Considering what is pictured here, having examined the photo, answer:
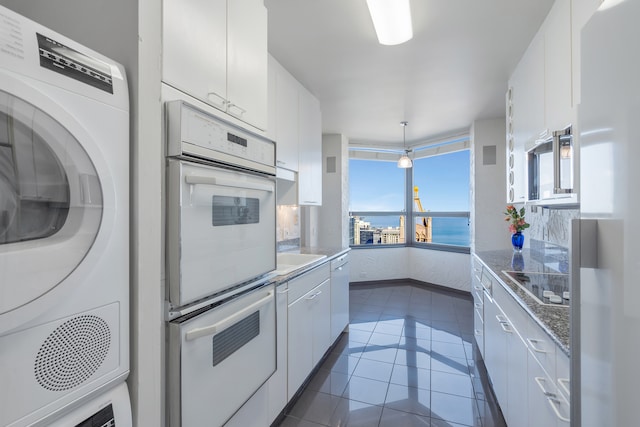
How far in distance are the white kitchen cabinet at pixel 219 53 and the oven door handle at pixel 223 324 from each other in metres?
0.89

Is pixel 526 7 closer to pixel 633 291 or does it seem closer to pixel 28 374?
pixel 633 291

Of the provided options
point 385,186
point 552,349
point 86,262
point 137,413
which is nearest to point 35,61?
point 86,262

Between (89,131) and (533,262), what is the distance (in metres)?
2.94

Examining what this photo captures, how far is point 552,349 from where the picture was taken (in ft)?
3.59

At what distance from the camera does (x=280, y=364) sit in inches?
74.0

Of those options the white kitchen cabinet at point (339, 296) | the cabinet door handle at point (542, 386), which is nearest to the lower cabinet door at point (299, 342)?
the white kitchen cabinet at point (339, 296)

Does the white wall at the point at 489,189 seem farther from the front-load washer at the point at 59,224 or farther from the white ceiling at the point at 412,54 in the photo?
the front-load washer at the point at 59,224

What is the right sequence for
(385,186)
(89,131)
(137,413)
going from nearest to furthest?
(89,131) < (137,413) < (385,186)

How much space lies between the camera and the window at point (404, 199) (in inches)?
207

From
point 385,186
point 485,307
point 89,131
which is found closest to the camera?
point 89,131

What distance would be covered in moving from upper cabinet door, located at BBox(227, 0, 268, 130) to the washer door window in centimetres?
80

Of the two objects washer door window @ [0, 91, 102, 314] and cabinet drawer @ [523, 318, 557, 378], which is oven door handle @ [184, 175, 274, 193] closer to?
washer door window @ [0, 91, 102, 314]

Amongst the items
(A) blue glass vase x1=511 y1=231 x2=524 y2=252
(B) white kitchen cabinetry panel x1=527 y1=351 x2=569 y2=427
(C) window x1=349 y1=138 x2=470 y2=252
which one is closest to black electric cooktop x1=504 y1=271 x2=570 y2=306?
(B) white kitchen cabinetry panel x1=527 y1=351 x2=569 y2=427

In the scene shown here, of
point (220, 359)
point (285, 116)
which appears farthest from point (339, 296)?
point (220, 359)
